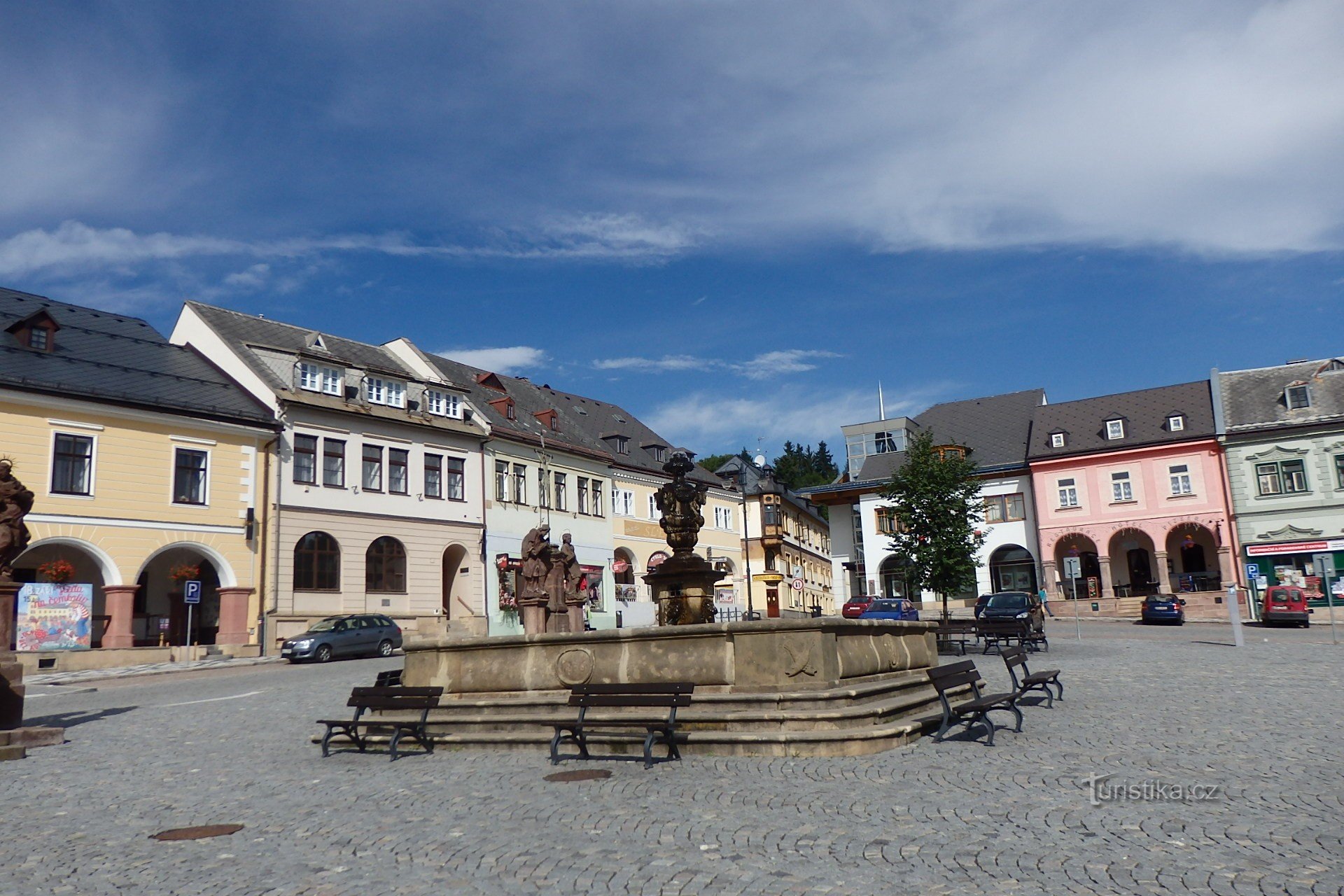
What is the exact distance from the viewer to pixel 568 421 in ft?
161

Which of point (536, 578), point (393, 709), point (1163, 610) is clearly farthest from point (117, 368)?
point (1163, 610)

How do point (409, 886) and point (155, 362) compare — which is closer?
point (409, 886)

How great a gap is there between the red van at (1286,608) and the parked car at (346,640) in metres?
30.7

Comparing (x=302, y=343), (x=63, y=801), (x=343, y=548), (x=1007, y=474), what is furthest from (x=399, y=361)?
(x=63, y=801)

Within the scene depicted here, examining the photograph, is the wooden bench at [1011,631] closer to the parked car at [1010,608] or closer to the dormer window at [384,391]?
the parked car at [1010,608]

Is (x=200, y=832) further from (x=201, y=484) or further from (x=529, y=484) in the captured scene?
(x=529, y=484)

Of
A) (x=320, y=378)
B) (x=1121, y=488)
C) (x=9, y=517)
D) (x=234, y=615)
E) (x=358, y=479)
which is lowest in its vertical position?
(x=234, y=615)

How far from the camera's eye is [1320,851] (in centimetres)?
621

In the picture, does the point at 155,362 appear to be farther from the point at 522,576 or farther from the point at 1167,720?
the point at 1167,720

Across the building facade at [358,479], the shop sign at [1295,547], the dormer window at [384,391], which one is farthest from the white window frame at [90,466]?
the shop sign at [1295,547]

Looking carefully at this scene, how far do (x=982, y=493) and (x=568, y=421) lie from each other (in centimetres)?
2137

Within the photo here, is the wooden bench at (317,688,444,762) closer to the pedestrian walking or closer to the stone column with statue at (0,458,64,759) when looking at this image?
the stone column with statue at (0,458,64,759)

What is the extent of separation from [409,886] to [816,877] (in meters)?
2.49

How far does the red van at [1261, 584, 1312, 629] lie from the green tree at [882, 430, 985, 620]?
53.6 feet
